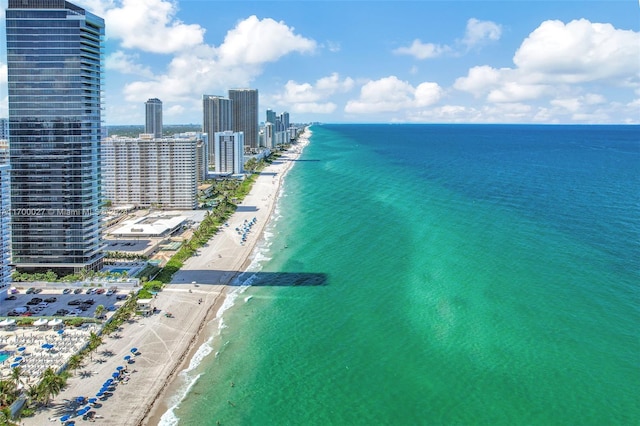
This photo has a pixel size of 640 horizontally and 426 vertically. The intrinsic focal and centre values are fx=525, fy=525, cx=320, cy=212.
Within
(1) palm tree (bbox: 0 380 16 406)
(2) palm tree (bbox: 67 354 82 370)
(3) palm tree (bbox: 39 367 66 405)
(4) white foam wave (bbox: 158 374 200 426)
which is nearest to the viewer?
(1) palm tree (bbox: 0 380 16 406)

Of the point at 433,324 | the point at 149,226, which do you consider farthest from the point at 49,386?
the point at 149,226

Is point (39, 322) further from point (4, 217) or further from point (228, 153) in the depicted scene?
point (228, 153)

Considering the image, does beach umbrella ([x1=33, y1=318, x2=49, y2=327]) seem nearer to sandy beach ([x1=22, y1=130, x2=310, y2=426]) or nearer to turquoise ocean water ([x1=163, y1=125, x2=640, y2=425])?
sandy beach ([x1=22, y1=130, x2=310, y2=426])

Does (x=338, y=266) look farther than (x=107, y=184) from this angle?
No

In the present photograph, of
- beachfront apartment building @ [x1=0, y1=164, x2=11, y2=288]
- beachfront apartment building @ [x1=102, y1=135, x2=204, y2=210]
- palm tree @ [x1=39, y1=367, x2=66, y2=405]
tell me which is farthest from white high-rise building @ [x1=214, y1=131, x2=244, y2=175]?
palm tree @ [x1=39, y1=367, x2=66, y2=405]

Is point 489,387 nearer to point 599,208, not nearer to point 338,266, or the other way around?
point 338,266

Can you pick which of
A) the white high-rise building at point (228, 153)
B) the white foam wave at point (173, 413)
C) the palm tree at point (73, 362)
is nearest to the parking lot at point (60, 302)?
the palm tree at point (73, 362)

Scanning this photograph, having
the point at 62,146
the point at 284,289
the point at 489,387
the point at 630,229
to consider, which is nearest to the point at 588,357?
the point at 489,387
